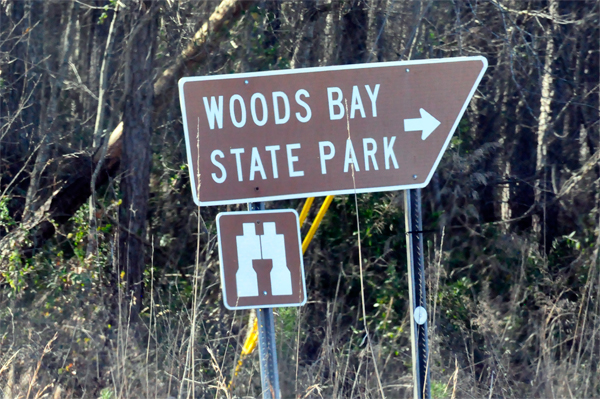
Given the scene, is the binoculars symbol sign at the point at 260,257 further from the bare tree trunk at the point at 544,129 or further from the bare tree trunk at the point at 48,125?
the bare tree trunk at the point at 544,129

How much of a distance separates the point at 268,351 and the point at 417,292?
25.5 inches

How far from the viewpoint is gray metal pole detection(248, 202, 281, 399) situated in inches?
96.5

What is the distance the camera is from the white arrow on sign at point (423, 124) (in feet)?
8.00

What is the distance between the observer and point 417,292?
2.54m

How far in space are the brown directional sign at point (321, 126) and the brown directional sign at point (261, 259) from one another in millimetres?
90

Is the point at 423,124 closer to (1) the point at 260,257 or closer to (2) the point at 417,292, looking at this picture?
(2) the point at 417,292

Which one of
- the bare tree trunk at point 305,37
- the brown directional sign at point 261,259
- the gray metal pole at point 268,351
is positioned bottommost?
the gray metal pole at point 268,351

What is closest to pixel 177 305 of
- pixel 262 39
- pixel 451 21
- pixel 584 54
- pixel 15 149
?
pixel 15 149

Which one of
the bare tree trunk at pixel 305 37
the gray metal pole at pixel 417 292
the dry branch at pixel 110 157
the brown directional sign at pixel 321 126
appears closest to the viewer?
the brown directional sign at pixel 321 126

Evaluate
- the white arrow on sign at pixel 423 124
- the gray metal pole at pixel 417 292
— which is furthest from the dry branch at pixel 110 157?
the gray metal pole at pixel 417 292

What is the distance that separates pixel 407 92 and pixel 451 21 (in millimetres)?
4193

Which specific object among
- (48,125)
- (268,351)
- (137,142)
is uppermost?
(48,125)

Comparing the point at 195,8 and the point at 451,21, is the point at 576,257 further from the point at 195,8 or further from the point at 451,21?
the point at 195,8

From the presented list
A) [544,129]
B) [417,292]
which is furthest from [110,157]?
[544,129]
